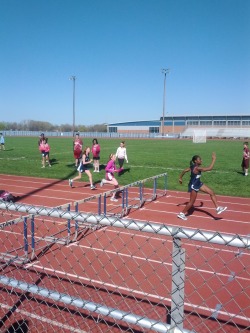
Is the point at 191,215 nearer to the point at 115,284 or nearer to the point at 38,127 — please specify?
the point at 115,284

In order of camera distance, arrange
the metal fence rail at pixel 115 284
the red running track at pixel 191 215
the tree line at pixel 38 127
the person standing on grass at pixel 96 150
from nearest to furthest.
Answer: the metal fence rail at pixel 115 284 < the red running track at pixel 191 215 < the person standing on grass at pixel 96 150 < the tree line at pixel 38 127

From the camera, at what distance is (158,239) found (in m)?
6.95

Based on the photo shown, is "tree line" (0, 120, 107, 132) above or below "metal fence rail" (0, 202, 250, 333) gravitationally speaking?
above

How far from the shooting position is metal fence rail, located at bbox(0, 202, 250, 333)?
218 cm

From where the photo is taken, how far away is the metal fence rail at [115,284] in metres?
2.18

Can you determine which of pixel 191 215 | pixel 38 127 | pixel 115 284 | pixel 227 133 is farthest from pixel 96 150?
pixel 38 127

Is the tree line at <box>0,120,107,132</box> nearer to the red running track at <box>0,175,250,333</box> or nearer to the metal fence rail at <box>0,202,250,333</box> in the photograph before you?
the red running track at <box>0,175,250,333</box>

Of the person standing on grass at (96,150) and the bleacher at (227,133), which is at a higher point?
the bleacher at (227,133)

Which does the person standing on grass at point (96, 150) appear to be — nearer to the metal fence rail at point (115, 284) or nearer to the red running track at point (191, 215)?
the red running track at point (191, 215)

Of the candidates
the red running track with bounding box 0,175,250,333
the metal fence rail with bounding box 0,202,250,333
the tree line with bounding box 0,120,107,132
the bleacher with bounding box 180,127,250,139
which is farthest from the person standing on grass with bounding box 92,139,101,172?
the tree line with bounding box 0,120,107,132

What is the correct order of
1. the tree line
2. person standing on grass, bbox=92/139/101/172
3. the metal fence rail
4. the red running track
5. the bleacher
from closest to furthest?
the metal fence rail < the red running track < person standing on grass, bbox=92/139/101/172 < the bleacher < the tree line

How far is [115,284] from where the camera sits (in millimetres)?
5023

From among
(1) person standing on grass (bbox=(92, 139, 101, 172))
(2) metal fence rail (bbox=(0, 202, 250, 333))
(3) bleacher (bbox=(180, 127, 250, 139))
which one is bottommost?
(2) metal fence rail (bbox=(0, 202, 250, 333))

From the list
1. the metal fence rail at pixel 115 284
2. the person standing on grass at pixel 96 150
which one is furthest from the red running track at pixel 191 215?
the person standing on grass at pixel 96 150
